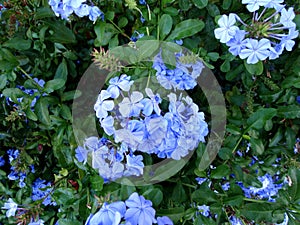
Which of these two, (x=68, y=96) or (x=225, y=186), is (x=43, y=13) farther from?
(x=225, y=186)

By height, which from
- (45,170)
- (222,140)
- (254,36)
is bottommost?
(45,170)

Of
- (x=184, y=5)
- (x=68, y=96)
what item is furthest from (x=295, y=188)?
(x=68, y=96)

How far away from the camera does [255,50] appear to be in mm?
858

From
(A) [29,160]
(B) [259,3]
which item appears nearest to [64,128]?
(A) [29,160]

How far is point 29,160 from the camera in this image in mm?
1196

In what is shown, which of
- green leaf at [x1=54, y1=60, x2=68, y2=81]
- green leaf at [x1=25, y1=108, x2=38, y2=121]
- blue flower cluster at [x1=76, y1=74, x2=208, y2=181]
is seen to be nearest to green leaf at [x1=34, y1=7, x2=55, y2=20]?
green leaf at [x1=54, y1=60, x2=68, y2=81]

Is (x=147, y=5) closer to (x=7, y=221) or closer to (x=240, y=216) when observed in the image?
(x=240, y=216)

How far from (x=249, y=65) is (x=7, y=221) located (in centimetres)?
90

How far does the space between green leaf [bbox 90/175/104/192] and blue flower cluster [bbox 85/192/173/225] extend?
0.12 m

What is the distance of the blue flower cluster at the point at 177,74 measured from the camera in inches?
33.7

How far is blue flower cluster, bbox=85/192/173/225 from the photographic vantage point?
701 millimetres

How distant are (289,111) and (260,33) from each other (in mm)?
280

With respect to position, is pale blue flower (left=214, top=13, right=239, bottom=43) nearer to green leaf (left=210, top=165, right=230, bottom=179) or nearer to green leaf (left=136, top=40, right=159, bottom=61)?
green leaf (left=136, top=40, right=159, bottom=61)

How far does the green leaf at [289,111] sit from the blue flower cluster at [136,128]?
0.31 metres
